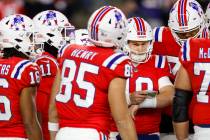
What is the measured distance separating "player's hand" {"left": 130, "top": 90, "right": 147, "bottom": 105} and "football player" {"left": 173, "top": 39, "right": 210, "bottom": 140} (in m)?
0.43

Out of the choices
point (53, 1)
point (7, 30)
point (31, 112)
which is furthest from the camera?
point (53, 1)

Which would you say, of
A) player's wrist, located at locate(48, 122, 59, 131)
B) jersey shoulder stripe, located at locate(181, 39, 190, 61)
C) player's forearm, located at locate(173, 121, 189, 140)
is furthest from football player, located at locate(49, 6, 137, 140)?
player's forearm, located at locate(173, 121, 189, 140)

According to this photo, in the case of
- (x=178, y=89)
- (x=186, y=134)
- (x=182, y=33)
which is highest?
(x=182, y=33)

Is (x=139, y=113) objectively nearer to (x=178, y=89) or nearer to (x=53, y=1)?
(x=178, y=89)

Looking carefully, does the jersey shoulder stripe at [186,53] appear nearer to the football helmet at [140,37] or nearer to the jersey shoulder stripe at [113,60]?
the jersey shoulder stripe at [113,60]

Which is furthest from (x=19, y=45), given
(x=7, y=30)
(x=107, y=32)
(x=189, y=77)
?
(x=189, y=77)

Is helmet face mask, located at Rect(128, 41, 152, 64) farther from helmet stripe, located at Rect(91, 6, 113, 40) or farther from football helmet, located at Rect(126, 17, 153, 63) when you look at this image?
helmet stripe, located at Rect(91, 6, 113, 40)

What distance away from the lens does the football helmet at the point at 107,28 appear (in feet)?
14.1

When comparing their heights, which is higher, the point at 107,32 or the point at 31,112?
the point at 107,32

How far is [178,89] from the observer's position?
457 centimetres

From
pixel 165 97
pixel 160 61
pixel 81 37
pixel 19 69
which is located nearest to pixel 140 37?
pixel 160 61

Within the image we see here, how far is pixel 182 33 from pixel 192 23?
136 millimetres

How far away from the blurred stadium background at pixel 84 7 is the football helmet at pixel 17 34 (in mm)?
3865

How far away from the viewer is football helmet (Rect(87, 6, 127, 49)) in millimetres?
4305
